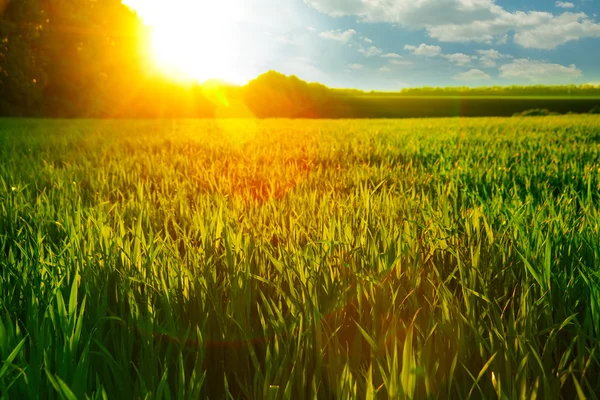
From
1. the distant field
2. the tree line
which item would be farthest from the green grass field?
the distant field

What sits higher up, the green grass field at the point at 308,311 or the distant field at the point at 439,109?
the distant field at the point at 439,109

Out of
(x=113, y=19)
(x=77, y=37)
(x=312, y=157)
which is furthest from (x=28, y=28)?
(x=312, y=157)

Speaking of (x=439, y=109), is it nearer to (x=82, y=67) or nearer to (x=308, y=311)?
(x=82, y=67)

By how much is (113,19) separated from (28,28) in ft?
20.6

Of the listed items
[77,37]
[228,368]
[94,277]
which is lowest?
[228,368]

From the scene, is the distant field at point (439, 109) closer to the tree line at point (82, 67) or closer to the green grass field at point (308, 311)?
the tree line at point (82, 67)

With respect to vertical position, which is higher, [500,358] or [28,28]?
[28,28]

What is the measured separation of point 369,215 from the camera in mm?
1806

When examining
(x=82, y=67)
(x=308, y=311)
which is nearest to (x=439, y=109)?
(x=82, y=67)

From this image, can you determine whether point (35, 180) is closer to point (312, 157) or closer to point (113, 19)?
point (312, 157)

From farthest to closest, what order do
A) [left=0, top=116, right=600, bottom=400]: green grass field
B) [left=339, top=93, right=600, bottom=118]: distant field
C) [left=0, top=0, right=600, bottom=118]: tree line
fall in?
[left=339, top=93, right=600, bottom=118]: distant field, [left=0, top=0, right=600, bottom=118]: tree line, [left=0, top=116, right=600, bottom=400]: green grass field

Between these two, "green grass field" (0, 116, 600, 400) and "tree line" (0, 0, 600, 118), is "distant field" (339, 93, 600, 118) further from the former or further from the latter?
"green grass field" (0, 116, 600, 400)

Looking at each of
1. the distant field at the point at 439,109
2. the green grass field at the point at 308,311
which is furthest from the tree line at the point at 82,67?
the green grass field at the point at 308,311

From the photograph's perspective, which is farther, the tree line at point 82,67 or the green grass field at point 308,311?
the tree line at point 82,67
